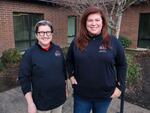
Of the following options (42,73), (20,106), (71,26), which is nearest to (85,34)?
(42,73)

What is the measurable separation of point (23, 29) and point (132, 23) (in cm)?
607

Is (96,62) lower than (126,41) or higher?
higher

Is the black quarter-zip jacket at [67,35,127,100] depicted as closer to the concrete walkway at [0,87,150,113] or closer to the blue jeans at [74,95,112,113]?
the blue jeans at [74,95,112,113]

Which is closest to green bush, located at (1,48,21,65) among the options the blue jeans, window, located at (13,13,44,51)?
window, located at (13,13,44,51)

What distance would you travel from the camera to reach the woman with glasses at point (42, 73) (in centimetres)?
223

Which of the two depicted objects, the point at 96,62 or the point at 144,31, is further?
the point at 144,31

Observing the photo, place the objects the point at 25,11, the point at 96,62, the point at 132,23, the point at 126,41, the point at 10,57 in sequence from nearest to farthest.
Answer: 1. the point at 96,62
2. the point at 10,57
3. the point at 25,11
4. the point at 126,41
5. the point at 132,23

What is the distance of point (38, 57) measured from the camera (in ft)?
7.32

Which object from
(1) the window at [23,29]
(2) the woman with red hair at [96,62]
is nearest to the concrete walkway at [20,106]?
(2) the woman with red hair at [96,62]

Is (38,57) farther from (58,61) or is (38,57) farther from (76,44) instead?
(76,44)

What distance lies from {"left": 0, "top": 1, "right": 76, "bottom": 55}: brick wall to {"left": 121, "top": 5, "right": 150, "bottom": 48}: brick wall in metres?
3.42

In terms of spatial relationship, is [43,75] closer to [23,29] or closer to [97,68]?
[97,68]

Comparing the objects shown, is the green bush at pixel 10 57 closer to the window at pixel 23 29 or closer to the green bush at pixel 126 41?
the window at pixel 23 29

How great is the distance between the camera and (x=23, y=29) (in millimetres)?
9414
